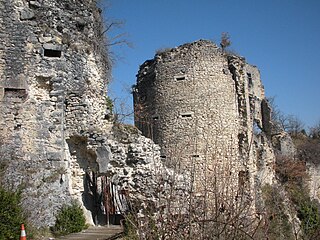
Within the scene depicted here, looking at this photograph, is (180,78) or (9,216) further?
(180,78)

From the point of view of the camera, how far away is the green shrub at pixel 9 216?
24.8 feet

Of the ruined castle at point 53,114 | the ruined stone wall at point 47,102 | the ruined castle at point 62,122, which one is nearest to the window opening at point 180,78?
the ruined castle at point 62,122

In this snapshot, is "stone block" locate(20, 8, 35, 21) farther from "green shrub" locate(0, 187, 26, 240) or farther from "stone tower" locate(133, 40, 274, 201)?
"stone tower" locate(133, 40, 274, 201)

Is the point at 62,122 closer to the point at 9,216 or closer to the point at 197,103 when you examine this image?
the point at 9,216

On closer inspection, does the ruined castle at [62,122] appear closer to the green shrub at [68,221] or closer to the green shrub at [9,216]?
the green shrub at [68,221]

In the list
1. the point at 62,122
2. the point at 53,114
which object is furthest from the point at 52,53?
the point at 62,122

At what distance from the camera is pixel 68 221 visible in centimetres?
994

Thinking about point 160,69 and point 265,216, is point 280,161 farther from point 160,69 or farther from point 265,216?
point 265,216

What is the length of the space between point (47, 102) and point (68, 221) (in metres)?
3.34

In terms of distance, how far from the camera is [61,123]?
11.1m

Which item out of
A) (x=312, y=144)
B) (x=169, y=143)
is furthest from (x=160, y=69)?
(x=312, y=144)

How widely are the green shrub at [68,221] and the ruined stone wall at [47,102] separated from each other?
0.91 ft

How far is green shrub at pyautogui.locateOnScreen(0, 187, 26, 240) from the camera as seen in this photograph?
7.57 meters

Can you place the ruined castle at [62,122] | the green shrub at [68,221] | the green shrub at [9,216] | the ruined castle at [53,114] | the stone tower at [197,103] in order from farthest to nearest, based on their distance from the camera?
the stone tower at [197,103]
the ruined castle at [53,114]
the ruined castle at [62,122]
the green shrub at [68,221]
the green shrub at [9,216]
